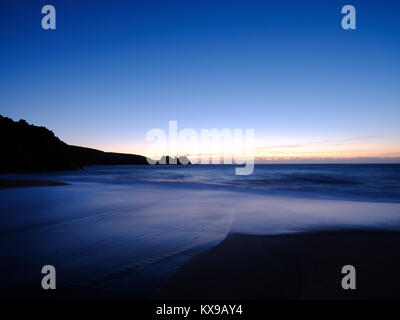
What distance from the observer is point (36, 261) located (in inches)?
141

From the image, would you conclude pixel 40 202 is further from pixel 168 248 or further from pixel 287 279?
pixel 287 279

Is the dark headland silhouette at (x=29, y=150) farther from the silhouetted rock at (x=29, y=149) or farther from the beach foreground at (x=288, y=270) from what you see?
the beach foreground at (x=288, y=270)

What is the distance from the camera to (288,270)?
329 cm

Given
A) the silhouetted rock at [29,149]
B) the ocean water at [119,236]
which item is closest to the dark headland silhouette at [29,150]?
the silhouetted rock at [29,149]
